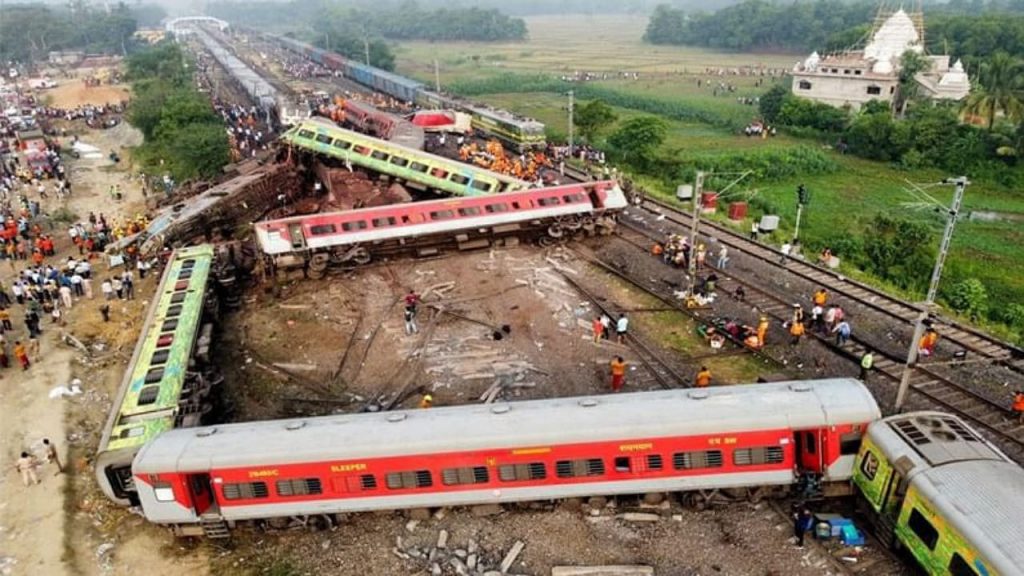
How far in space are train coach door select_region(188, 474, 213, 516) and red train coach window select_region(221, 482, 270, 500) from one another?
51 cm

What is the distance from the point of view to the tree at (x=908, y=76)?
73125mm

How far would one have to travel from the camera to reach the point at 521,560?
16.3m

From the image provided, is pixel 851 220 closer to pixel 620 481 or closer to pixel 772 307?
pixel 772 307

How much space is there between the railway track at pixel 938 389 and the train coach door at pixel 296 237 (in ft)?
64.9

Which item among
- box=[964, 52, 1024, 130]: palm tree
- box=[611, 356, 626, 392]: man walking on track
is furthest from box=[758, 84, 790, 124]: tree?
box=[611, 356, 626, 392]: man walking on track

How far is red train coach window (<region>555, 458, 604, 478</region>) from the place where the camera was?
16.7m

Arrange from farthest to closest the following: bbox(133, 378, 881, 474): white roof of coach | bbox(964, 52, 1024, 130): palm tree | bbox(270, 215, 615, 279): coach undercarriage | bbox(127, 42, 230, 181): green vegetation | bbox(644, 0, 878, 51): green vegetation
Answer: bbox(644, 0, 878, 51): green vegetation
bbox(964, 52, 1024, 130): palm tree
bbox(127, 42, 230, 181): green vegetation
bbox(270, 215, 615, 279): coach undercarriage
bbox(133, 378, 881, 474): white roof of coach

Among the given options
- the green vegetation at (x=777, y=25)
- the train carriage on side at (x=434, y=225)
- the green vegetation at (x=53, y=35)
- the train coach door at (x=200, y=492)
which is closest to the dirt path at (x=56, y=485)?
the train coach door at (x=200, y=492)

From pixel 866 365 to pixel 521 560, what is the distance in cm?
1261

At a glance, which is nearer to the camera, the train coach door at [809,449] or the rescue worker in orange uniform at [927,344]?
the train coach door at [809,449]

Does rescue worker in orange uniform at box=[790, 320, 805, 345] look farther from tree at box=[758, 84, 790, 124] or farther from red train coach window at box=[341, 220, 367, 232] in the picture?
tree at box=[758, 84, 790, 124]

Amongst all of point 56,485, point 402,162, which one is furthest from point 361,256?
point 56,485

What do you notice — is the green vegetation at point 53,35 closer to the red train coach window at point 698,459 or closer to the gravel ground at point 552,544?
the gravel ground at point 552,544

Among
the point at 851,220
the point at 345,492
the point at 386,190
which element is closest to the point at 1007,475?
the point at 345,492
